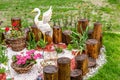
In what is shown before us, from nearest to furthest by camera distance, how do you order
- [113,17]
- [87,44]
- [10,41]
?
[87,44] < [10,41] < [113,17]

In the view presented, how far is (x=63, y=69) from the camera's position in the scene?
17.3 ft

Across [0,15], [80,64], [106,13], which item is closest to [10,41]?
A: [80,64]

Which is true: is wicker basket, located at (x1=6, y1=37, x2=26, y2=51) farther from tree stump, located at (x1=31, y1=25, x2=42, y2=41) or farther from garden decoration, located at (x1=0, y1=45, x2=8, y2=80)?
tree stump, located at (x1=31, y1=25, x2=42, y2=41)

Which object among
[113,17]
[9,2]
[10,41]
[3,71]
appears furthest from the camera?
[9,2]

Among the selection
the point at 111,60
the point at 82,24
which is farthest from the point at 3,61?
the point at 111,60

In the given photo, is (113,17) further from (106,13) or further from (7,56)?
(7,56)

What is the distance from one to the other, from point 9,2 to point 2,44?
388 centimetres

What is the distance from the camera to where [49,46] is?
6.79m

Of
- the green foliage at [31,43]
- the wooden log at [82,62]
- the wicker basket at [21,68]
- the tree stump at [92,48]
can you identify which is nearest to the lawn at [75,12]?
the tree stump at [92,48]

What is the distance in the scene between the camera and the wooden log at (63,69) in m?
5.24

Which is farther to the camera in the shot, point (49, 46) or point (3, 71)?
point (49, 46)

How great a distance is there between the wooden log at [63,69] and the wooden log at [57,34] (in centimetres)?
157

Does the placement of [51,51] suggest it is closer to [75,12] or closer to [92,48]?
[92,48]

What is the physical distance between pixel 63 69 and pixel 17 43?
1.68 m
